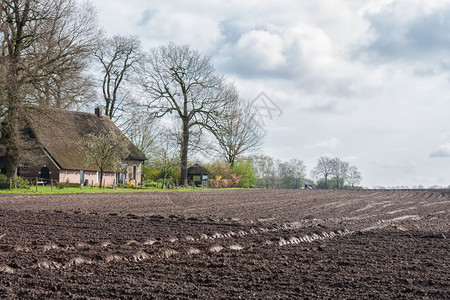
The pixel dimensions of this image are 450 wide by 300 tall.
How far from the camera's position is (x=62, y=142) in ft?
176

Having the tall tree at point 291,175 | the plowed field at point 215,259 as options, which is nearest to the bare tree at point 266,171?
the tall tree at point 291,175

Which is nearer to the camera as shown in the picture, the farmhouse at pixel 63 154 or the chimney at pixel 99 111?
the farmhouse at pixel 63 154

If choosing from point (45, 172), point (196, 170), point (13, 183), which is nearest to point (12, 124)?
point (13, 183)

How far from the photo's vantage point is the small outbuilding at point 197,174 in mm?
69812

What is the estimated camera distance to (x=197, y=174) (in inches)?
2778

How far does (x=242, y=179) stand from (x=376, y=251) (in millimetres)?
60192

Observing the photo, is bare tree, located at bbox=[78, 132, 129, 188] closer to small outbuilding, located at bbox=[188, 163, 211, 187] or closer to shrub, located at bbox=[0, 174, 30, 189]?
shrub, located at bbox=[0, 174, 30, 189]

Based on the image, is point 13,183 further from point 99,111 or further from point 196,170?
point 196,170

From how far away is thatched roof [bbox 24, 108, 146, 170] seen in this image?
125 ft

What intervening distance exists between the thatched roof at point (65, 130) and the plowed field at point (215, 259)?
59.6 feet

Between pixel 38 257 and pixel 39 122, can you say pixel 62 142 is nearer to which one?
pixel 39 122

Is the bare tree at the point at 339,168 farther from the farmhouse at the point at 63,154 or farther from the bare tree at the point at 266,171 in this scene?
the farmhouse at the point at 63,154

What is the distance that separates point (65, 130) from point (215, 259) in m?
46.5

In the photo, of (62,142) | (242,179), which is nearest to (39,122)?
(62,142)
